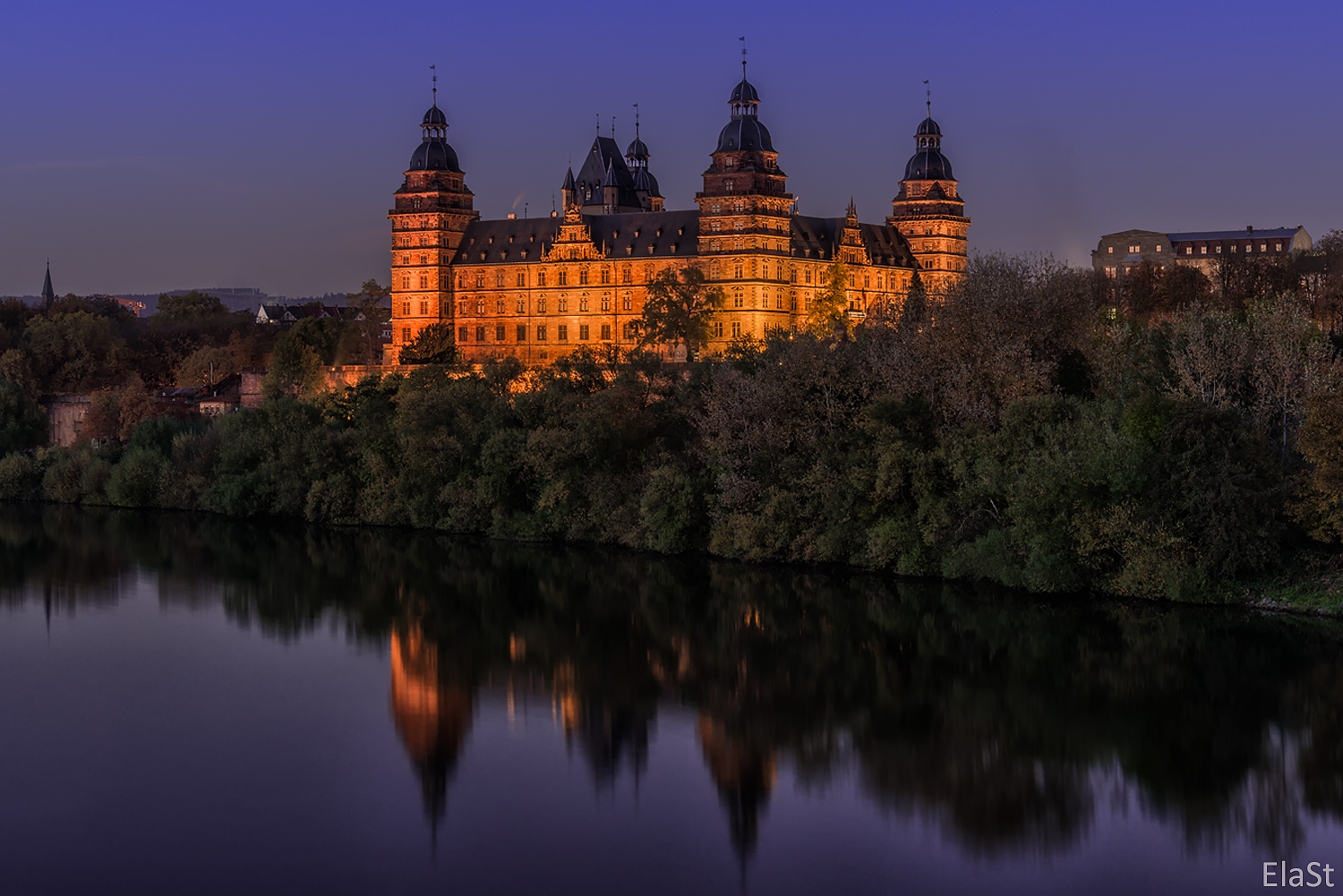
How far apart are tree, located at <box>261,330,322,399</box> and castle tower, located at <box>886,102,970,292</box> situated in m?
34.0

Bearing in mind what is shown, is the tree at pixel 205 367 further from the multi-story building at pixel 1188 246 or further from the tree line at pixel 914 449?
the multi-story building at pixel 1188 246

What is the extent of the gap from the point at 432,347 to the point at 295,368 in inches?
290

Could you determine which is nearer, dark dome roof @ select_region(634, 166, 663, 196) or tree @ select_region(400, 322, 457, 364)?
tree @ select_region(400, 322, 457, 364)

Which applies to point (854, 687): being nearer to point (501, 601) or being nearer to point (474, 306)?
point (501, 601)

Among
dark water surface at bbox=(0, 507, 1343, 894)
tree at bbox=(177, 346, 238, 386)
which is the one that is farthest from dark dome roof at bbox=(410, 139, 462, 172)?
dark water surface at bbox=(0, 507, 1343, 894)

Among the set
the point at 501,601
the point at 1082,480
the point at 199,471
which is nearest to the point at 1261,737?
the point at 1082,480

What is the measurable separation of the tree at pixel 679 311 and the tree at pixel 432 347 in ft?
32.3

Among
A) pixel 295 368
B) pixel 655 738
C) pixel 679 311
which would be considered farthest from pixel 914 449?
pixel 295 368

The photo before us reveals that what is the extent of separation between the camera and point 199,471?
51.2 meters

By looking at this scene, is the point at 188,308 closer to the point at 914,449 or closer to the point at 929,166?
the point at 929,166

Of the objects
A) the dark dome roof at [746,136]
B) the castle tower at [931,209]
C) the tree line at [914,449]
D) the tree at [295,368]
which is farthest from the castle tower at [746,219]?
the tree line at [914,449]

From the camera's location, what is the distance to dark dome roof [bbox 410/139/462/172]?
82.9 m

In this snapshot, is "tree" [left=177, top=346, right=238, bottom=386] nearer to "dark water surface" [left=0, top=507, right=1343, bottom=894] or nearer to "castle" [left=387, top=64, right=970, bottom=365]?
"castle" [left=387, top=64, right=970, bottom=365]

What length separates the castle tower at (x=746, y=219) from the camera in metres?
73.2
